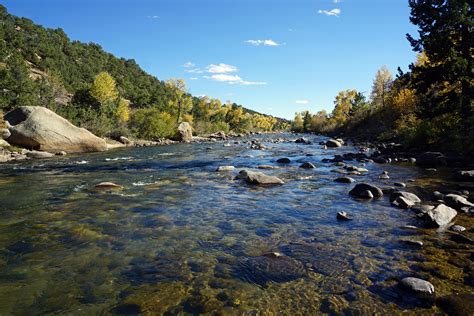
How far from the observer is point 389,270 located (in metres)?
6.38

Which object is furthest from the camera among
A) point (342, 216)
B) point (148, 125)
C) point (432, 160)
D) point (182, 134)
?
point (182, 134)

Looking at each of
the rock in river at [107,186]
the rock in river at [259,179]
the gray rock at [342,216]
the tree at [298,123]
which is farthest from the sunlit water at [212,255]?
the tree at [298,123]

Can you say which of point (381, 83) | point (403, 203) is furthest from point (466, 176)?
point (381, 83)

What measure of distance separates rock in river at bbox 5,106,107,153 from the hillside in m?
11.4

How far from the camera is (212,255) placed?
730 centimetres

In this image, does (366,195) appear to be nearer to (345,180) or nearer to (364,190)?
(364,190)

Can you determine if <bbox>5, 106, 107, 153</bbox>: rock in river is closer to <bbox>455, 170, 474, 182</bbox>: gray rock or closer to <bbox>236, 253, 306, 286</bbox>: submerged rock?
<bbox>236, 253, 306, 286</bbox>: submerged rock

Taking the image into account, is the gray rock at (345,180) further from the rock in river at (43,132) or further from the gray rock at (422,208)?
the rock in river at (43,132)

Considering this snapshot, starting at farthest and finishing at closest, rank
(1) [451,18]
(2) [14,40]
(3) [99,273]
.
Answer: (2) [14,40]
(1) [451,18]
(3) [99,273]

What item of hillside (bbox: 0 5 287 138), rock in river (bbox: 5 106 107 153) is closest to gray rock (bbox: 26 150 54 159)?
rock in river (bbox: 5 106 107 153)

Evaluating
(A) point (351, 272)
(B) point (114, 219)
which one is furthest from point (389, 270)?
(B) point (114, 219)

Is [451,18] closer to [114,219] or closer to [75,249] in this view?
[114,219]

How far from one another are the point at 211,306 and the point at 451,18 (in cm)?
2592

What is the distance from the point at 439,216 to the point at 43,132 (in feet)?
111
